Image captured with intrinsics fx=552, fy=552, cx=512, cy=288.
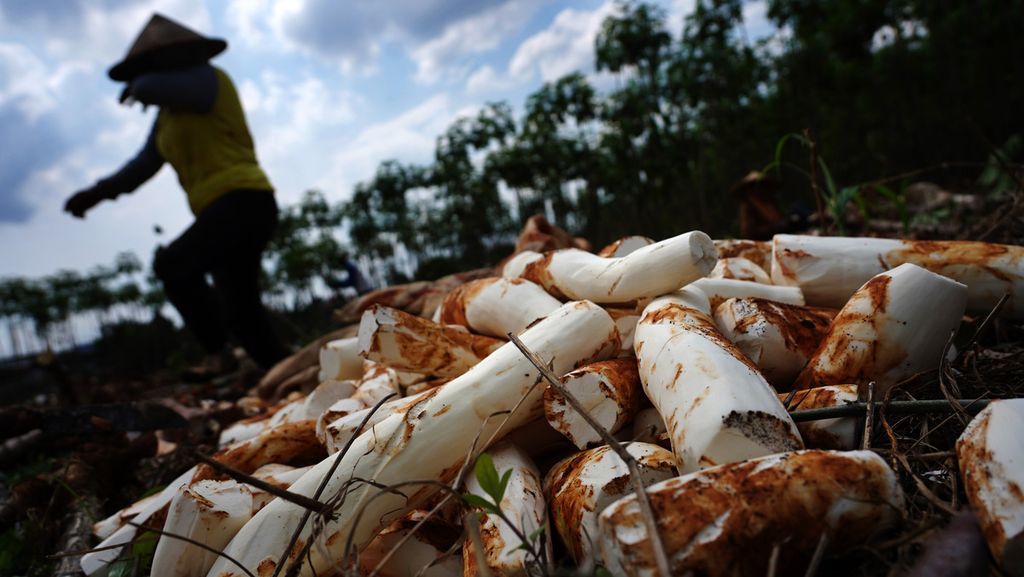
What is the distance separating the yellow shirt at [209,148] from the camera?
150 inches

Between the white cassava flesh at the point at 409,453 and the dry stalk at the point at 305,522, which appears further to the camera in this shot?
the white cassava flesh at the point at 409,453

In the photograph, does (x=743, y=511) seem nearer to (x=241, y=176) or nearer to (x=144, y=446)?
(x=144, y=446)

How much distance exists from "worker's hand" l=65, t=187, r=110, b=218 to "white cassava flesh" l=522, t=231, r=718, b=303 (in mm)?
4382

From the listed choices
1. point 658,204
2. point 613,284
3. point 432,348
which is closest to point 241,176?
point 432,348

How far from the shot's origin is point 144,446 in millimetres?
2467

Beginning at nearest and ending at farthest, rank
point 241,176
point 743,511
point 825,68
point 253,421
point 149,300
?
point 743,511 → point 253,421 → point 241,176 → point 825,68 → point 149,300

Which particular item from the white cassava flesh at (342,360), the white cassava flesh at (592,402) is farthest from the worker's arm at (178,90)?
the white cassava flesh at (592,402)

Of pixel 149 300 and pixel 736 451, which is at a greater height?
pixel 149 300

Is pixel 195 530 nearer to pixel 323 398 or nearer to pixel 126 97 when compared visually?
pixel 323 398

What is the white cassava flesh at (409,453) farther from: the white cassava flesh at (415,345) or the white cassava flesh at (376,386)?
the white cassava flesh at (376,386)

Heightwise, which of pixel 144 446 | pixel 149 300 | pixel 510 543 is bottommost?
pixel 510 543

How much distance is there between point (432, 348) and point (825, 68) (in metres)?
21.2

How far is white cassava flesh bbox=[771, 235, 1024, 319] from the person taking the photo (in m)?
1.41

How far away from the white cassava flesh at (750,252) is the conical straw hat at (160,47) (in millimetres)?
3924
